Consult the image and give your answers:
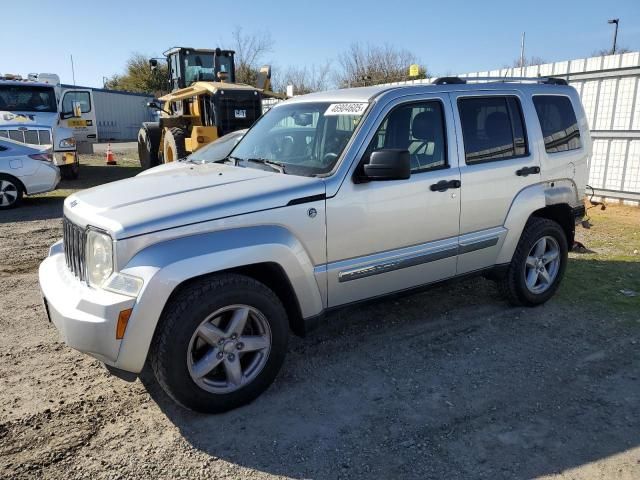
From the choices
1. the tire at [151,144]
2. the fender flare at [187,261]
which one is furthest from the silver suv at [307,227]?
the tire at [151,144]

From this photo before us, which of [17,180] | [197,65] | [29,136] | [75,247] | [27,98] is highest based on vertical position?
[197,65]

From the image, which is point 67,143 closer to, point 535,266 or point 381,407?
point 535,266

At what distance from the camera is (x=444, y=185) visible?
13.0ft

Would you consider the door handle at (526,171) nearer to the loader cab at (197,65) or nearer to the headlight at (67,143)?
the loader cab at (197,65)

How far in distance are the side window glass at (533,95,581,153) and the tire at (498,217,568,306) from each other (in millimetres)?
726

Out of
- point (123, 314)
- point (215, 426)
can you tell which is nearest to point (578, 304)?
point (215, 426)

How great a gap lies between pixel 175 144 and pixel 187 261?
998 cm

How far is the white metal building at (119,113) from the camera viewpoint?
112 feet

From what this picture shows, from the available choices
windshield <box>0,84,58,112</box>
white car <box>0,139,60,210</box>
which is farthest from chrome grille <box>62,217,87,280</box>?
windshield <box>0,84,58,112</box>

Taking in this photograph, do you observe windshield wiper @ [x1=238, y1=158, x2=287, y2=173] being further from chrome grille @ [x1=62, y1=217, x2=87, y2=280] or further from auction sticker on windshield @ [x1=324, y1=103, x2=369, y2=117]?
chrome grille @ [x1=62, y1=217, x2=87, y2=280]

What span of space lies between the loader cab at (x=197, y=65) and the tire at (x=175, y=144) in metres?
2.74

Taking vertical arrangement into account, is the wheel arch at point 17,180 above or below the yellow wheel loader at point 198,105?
below

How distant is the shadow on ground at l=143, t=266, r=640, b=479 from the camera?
A: 2.83 meters

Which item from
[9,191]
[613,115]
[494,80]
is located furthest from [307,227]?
[613,115]
